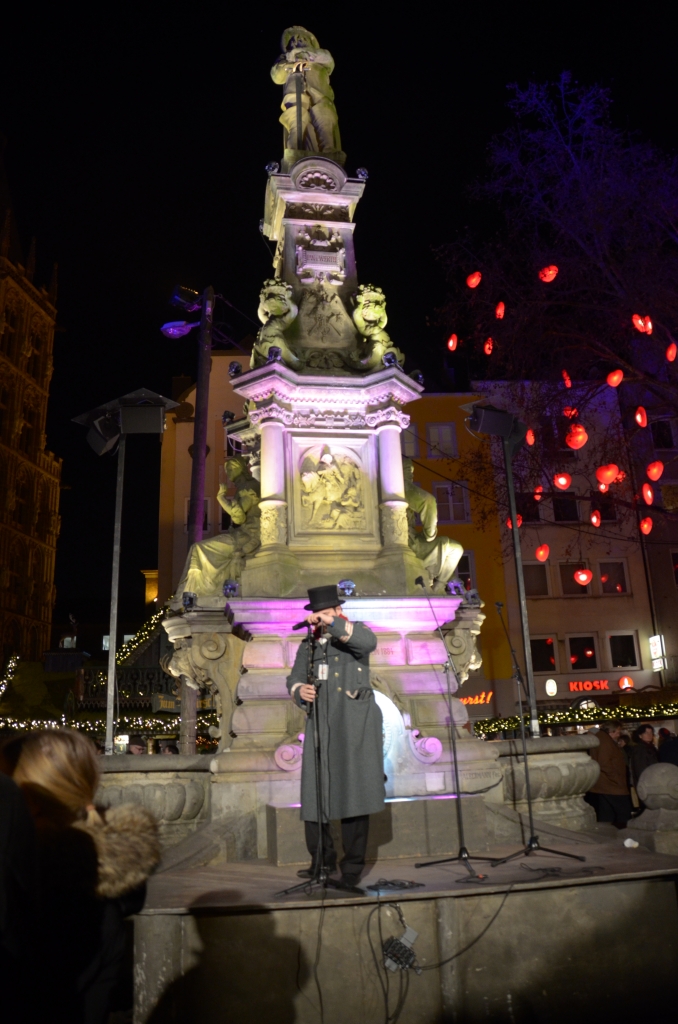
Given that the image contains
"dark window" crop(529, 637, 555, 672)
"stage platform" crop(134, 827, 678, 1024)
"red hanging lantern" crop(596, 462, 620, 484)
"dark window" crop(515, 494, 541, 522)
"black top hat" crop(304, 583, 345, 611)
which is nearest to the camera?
"stage platform" crop(134, 827, 678, 1024)

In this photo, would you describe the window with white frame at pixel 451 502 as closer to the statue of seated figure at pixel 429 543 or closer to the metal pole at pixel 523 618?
the statue of seated figure at pixel 429 543

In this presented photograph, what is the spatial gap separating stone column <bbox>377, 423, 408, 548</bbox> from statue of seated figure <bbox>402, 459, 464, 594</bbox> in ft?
1.14

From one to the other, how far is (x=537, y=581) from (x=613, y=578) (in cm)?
318

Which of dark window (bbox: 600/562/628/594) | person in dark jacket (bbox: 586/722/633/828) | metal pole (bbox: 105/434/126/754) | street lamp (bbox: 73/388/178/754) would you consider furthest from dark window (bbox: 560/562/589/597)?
metal pole (bbox: 105/434/126/754)

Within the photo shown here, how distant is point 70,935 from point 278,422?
21.3ft

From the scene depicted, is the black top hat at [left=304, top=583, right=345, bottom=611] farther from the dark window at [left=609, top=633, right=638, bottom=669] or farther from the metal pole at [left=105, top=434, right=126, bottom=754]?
the dark window at [left=609, top=633, right=638, bottom=669]

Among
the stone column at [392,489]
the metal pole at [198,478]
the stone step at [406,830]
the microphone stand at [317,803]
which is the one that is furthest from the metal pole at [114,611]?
the metal pole at [198,478]

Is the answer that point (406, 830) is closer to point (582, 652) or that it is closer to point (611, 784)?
point (611, 784)

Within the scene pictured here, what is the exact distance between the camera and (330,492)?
8.83 metres

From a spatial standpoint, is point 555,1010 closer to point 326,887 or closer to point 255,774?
point 326,887

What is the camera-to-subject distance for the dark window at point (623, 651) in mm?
32562

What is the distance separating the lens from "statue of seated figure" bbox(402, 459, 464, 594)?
9.08 meters

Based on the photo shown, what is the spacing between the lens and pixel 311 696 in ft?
17.2

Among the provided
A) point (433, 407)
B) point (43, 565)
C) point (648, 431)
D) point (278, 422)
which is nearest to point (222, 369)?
point (433, 407)
